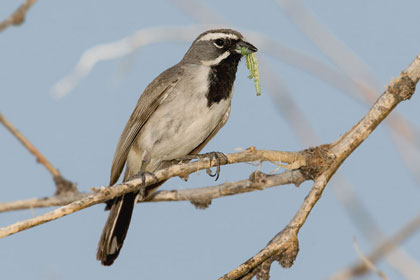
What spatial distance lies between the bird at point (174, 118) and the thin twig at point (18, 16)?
1937mm

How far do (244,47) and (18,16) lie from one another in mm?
2450

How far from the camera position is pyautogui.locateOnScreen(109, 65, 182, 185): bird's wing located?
Answer: 627cm

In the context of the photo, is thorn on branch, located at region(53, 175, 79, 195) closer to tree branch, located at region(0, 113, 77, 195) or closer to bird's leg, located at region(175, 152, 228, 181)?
tree branch, located at region(0, 113, 77, 195)

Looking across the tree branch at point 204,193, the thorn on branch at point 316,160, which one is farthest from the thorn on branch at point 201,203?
the thorn on branch at point 316,160

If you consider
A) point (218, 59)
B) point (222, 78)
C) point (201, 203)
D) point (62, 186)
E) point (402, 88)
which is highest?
point (218, 59)

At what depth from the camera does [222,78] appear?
6195mm

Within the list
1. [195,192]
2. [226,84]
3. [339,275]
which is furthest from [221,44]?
[339,275]

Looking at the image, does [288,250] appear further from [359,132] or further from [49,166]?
[49,166]

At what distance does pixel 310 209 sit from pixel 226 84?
2.70 metres

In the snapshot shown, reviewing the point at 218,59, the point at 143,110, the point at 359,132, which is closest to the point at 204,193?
the point at 143,110

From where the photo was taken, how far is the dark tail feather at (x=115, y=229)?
593cm

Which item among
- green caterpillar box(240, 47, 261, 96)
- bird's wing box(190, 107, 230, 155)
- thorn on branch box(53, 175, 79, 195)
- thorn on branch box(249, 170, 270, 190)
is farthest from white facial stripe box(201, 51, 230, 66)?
thorn on branch box(53, 175, 79, 195)

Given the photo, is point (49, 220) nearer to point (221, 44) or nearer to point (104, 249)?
point (104, 249)

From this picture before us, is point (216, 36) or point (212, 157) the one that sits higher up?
point (216, 36)
